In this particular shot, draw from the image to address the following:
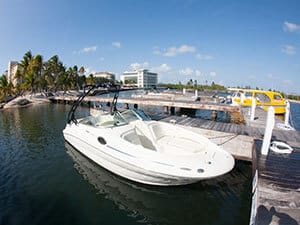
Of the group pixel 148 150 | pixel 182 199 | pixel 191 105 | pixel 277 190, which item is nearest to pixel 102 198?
pixel 148 150

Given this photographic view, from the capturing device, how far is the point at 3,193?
5848 millimetres

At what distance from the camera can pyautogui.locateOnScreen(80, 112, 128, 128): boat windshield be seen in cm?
794

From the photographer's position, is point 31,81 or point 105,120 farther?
point 31,81

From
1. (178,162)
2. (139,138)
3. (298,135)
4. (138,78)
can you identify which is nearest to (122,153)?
(139,138)

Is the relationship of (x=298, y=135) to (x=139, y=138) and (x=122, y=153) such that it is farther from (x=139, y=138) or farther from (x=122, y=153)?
(x=122, y=153)

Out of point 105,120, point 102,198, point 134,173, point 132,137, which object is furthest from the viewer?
point 105,120

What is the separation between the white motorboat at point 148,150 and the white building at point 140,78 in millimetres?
121482

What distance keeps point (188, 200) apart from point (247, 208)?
6.11 feet

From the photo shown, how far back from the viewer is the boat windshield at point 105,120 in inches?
313

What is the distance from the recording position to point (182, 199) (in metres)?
5.49

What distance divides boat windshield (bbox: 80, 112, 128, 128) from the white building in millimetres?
120173

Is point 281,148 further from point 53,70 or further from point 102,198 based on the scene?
point 53,70

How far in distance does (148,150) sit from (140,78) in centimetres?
13256

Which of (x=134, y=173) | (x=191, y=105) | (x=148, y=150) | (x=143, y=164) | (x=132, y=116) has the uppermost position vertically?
(x=132, y=116)
